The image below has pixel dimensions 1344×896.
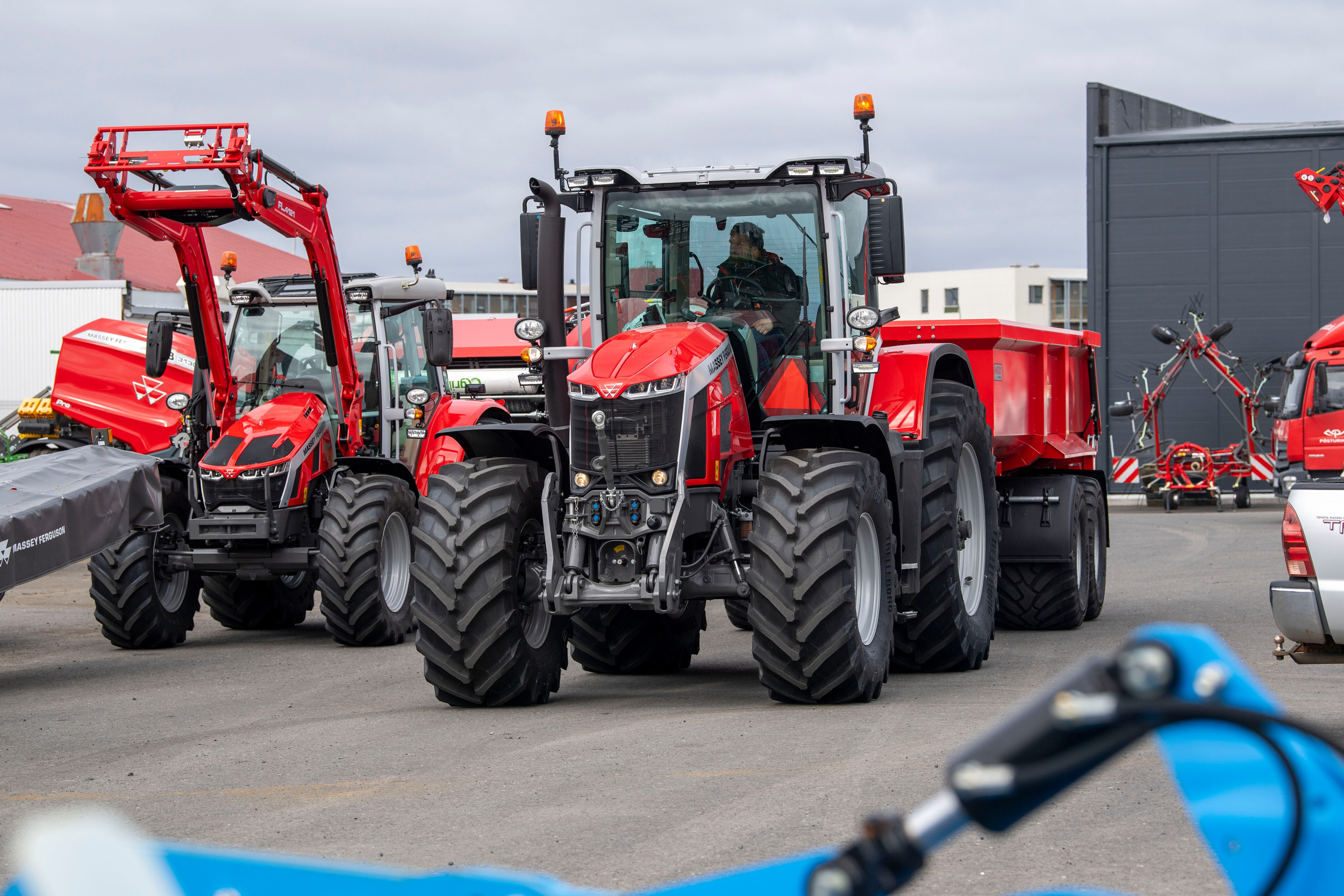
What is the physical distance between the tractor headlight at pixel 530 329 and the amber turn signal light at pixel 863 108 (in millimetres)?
2246

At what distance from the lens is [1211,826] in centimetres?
178

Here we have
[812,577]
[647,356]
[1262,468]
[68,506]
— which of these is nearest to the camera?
[812,577]

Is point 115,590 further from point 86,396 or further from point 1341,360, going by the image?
point 1341,360

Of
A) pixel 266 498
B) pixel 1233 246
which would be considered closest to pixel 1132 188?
pixel 1233 246

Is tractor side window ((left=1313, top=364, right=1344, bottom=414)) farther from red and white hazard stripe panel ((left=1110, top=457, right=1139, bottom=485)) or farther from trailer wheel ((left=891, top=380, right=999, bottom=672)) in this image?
trailer wheel ((left=891, top=380, right=999, bottom=672))

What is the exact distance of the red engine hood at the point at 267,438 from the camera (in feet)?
37.8

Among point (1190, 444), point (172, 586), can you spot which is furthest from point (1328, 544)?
point (1190, 444)

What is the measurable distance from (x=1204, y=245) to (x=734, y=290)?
87.3ft

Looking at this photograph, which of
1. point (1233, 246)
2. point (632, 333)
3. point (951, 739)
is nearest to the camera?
point (951, 739)

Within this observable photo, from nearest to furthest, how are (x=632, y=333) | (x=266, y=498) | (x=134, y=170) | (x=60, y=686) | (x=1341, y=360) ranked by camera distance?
1. (x=632, y=333)
2. (x=60, y=686)
3. (x=134, y=170)
4. (x=266, y=498)
5. (x=1341, y=360)

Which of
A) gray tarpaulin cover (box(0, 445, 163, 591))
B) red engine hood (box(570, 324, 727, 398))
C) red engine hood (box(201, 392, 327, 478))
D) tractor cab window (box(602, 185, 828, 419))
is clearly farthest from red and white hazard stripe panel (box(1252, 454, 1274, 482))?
gray tarpaulin cover (box(0, 445, 163, 591))

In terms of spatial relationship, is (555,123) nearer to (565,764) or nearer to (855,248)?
(855,248)

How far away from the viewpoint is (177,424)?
1711 cm

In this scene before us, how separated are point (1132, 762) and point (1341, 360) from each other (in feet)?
55.7
